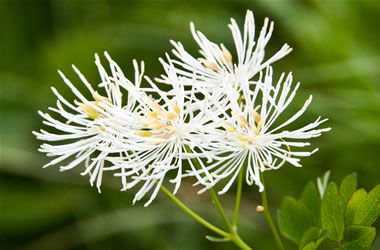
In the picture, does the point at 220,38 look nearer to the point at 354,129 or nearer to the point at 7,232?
the point at 354,129

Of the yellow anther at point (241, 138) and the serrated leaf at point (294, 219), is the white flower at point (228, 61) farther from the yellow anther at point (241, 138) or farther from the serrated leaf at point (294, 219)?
the serrated leaf at point (294, 219)

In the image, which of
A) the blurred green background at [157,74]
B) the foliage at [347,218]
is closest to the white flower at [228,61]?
the foliage at [347,218]

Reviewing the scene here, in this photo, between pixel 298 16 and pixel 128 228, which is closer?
pixel 128 228

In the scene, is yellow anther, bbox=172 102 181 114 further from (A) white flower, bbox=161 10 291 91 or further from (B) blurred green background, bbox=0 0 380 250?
(B) blurred green background, bbox=0 0 380 250

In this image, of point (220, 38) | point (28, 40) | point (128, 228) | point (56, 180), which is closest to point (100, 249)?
point (128, 228)

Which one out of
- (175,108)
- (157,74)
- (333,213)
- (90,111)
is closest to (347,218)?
(333,213)

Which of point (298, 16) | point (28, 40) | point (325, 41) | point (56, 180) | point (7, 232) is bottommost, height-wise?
point (7, 232)
